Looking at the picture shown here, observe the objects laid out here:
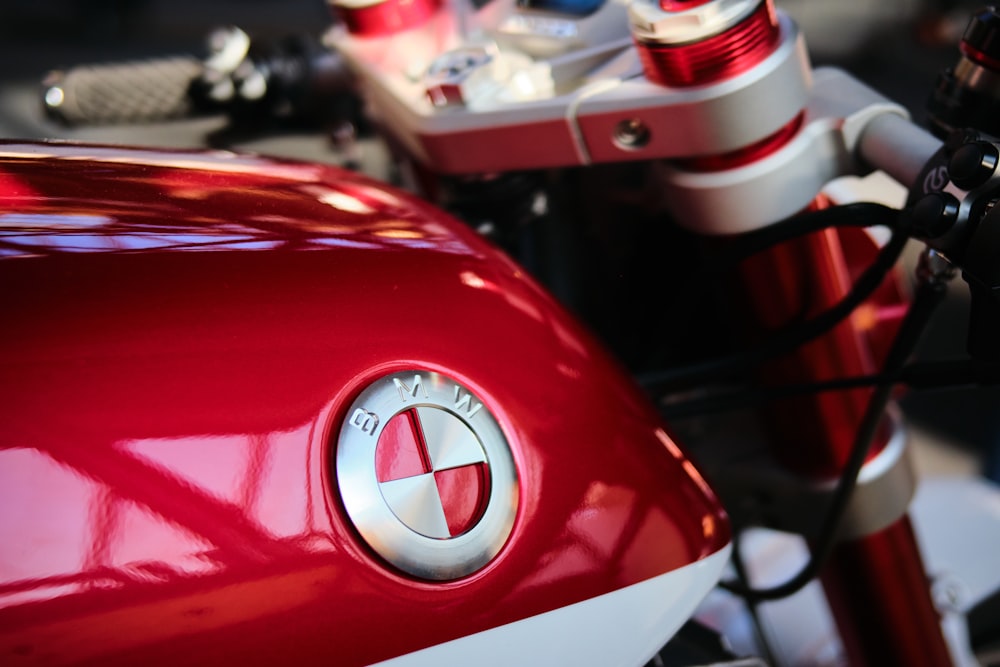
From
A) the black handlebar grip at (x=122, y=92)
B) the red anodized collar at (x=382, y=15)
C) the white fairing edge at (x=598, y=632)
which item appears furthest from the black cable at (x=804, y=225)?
the black handlebar grip at (x=122, y=92)

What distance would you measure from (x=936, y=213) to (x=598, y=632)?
0.70ft

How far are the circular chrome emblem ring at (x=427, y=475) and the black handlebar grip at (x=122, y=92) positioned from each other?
0.45 metres

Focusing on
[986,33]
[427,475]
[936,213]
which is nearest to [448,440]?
[427,475]

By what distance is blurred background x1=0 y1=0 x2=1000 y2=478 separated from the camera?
847 millimetres

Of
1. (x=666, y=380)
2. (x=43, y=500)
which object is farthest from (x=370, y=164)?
(x=43, y=500)

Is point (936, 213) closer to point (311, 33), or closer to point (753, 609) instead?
point (753, 609)

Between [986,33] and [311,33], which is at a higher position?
[986,33]

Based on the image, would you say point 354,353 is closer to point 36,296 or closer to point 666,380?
point 36,296

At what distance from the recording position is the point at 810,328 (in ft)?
1.68

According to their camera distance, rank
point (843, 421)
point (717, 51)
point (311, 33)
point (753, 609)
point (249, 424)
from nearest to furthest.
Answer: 1. point (249, 424)
2. point (717, 51)
3. point (843, 421)
4. point (753, 609)
5. point (311, 33)

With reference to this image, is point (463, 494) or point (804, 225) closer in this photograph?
point (463, 494)

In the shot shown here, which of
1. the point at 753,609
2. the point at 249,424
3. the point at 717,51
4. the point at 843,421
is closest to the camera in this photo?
the point at 249,424

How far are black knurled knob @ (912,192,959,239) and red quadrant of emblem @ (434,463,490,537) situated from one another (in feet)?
0.67

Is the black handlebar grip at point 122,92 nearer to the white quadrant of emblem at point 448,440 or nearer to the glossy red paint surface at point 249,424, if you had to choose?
the glossy red paint surface at point 249,424
